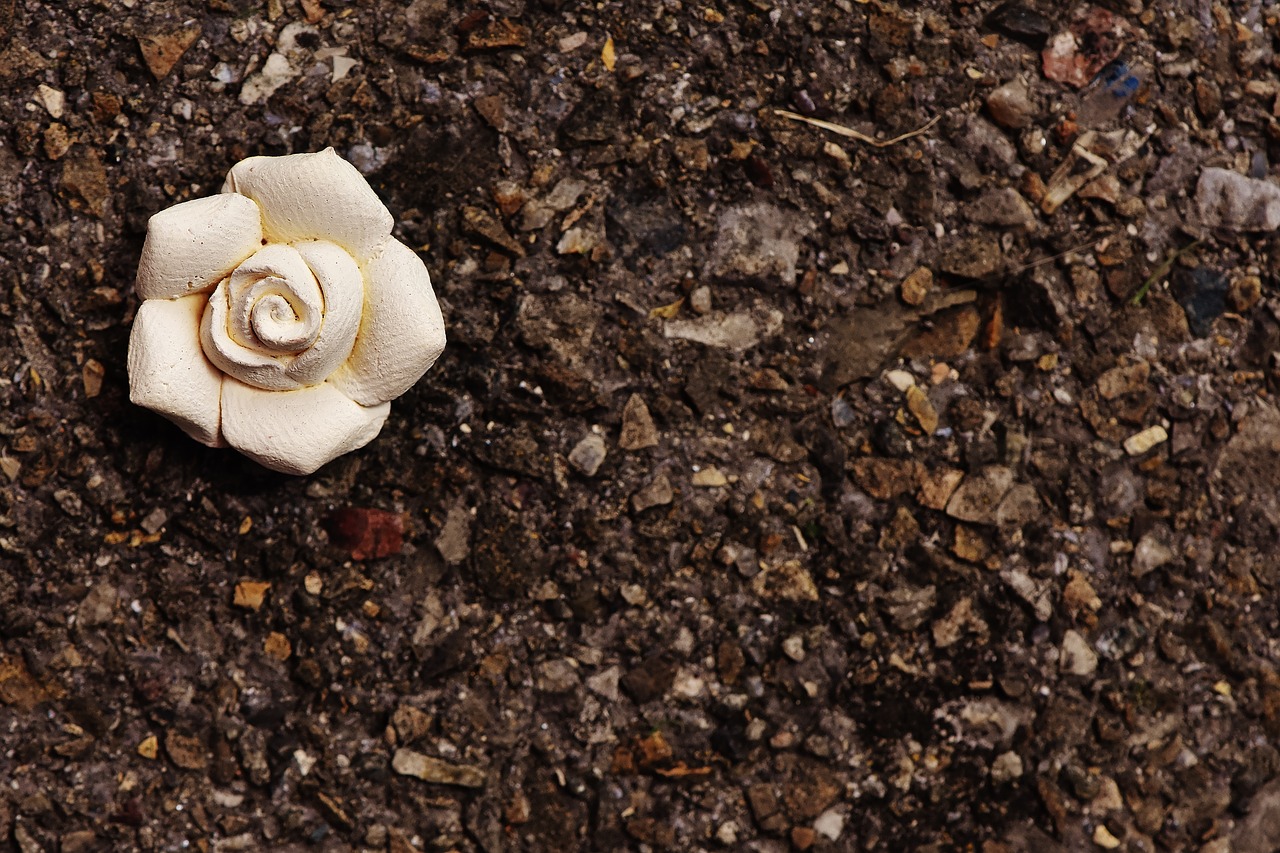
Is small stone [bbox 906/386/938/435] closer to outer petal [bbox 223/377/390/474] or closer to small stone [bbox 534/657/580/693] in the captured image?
small stone [bbox 534/657/580/693]

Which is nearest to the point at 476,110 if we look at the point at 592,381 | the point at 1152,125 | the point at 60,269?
the point at 592,381

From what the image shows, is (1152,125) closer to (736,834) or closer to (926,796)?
(926,796)

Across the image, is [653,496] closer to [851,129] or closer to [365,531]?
[365,531]

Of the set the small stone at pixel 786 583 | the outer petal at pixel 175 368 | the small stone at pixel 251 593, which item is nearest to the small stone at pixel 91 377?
the outer petal at pixel 175 368

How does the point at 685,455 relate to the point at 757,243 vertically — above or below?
below

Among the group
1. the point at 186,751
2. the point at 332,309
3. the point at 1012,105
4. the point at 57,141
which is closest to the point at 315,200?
the point at 332,309

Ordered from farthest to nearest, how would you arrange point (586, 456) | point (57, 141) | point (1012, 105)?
point (1012, 105), point (586, 456), point (57, 141)

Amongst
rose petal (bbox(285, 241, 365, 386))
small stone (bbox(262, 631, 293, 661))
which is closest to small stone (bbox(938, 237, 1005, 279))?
rose petal (bbox(285, 241, 365, 386))
